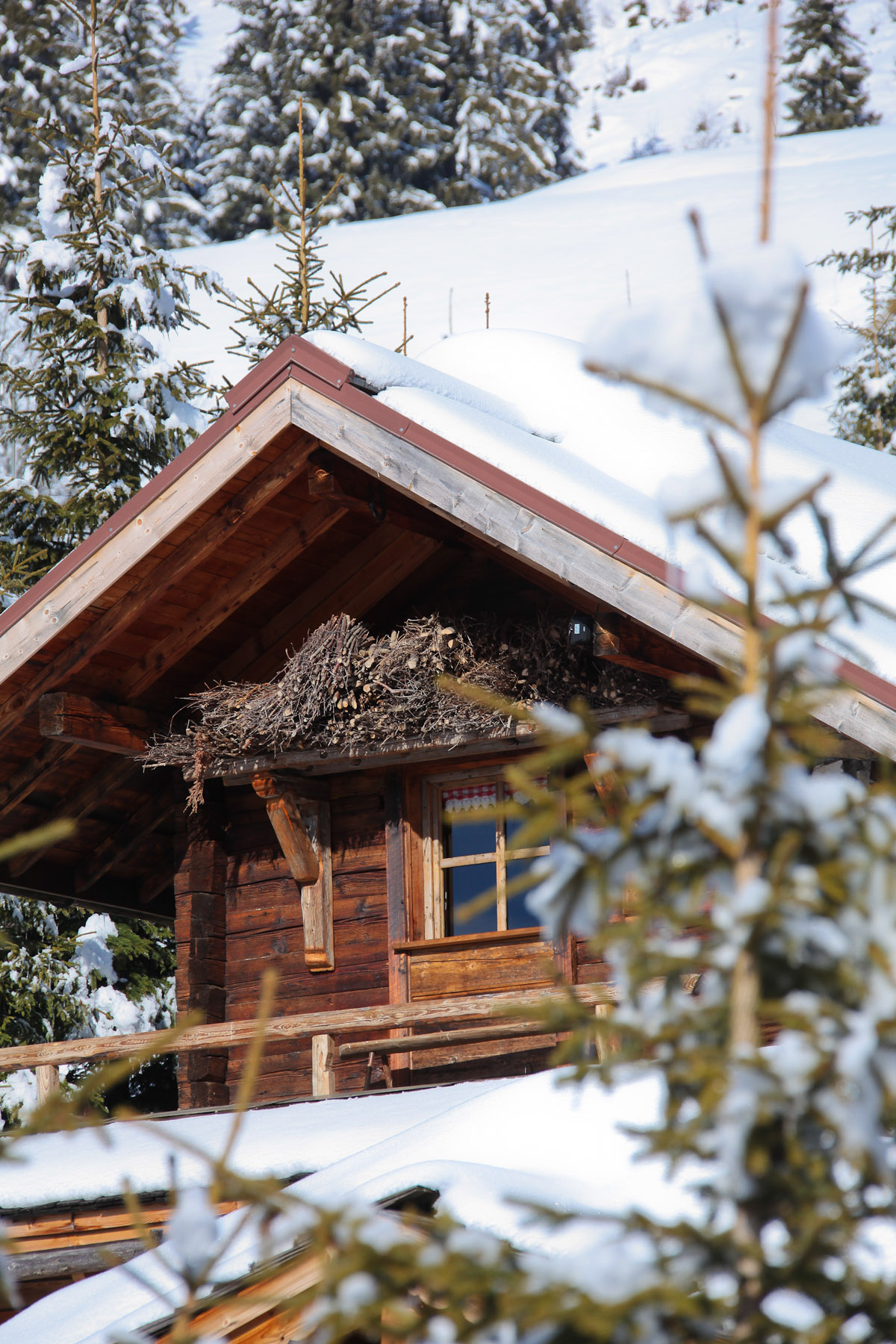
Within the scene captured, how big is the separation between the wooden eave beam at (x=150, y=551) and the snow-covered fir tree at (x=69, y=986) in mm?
9139

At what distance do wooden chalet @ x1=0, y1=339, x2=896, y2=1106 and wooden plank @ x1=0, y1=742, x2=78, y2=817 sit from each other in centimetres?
1

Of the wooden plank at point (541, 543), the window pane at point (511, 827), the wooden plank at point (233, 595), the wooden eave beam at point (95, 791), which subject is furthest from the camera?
the wooden eave beam at point (95, 791)

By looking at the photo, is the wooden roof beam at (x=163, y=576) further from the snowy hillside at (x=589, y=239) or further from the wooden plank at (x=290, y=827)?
the snowy hillside at (x=589, y=239)

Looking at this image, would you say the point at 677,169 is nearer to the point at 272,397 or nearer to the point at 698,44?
the point at 698,44

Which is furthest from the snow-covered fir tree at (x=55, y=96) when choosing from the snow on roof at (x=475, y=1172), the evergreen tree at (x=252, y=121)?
the snow on roof at (x=475, y=1172)

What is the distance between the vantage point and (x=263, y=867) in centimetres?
909

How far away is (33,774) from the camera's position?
9.37m

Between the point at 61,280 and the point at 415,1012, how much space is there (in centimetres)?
1331

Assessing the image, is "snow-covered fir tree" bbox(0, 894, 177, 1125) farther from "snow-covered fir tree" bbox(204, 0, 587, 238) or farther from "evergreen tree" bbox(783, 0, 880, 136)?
"evergreen tree" bbox(783, 0, 880, 136)

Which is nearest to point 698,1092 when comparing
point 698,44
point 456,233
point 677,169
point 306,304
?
point 306,304

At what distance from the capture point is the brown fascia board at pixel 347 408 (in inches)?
259

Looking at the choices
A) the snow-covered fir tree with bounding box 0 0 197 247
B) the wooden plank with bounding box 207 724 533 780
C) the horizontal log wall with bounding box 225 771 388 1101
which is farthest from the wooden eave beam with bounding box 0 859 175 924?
the snow-covered fir tree with bounding box 0 0 197 247

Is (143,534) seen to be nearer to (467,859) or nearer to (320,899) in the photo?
(320,899)

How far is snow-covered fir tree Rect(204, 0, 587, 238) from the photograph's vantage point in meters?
41.1
